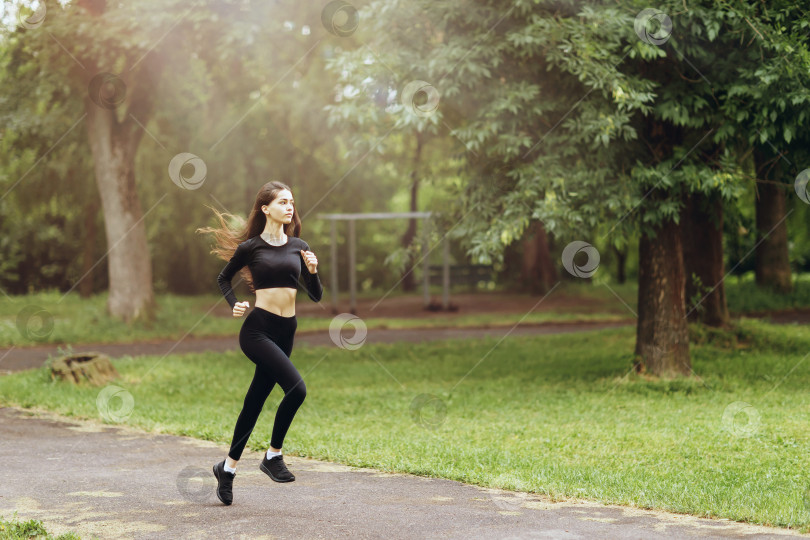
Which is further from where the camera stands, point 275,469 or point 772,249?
point 772,249

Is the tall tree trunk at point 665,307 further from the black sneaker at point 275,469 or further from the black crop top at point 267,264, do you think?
the black sneaker at point 275,469

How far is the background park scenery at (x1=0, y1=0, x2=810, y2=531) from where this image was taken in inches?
319

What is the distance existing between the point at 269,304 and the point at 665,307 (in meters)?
7.16

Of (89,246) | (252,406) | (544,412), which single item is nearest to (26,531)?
(252,406)

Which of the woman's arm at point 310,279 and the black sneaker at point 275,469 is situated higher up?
the woman's arm at point 310,279

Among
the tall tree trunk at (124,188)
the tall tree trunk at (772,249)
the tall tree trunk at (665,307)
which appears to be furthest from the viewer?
the tall tree trunk at (772,249)

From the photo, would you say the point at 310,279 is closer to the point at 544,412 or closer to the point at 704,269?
the point at 544,412

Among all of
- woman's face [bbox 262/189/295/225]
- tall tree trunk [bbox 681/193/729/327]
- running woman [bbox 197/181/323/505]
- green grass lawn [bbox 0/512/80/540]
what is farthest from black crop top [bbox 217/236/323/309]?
tall tree trunk [bbox 681/193/729/327]

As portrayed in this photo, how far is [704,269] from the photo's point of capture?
15.0m

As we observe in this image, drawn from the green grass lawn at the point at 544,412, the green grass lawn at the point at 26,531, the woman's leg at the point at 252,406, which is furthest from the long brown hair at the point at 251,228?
the green grass lawn at the point at 544,412

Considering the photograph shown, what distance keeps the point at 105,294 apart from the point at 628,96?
23080 millimetres

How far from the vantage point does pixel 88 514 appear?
5.63m

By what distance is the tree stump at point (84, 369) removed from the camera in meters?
11.7

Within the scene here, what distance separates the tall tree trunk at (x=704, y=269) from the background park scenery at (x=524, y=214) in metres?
0.05
